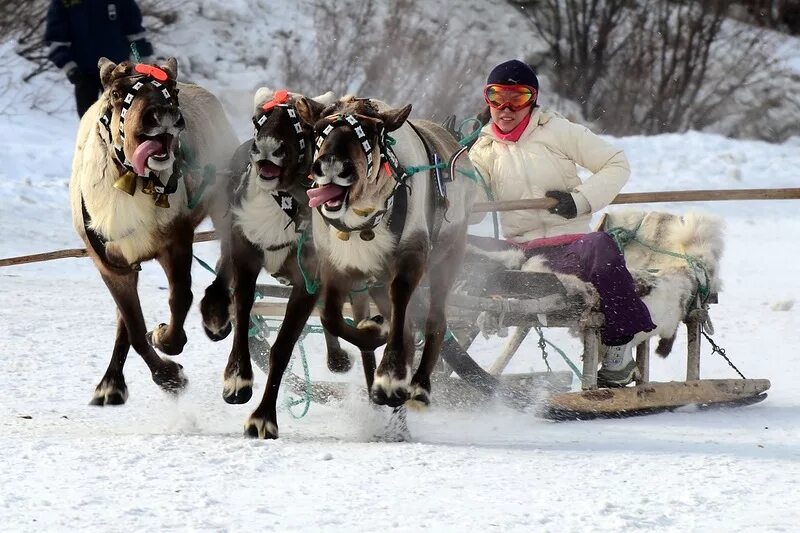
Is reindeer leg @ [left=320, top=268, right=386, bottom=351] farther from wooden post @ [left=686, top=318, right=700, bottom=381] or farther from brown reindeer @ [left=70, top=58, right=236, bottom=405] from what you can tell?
wooden post @ [left=686, top=318, right=700, bottom=381]

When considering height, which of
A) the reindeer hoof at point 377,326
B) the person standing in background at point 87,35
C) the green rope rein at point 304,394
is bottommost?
the green rope rein at point 304,394

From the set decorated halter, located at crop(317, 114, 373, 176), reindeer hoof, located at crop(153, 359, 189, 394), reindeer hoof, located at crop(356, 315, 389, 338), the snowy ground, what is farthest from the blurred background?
decorated halter, located at crop(317, 114, 373, 176)

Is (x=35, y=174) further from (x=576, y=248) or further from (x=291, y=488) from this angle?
(x=291, y=488)

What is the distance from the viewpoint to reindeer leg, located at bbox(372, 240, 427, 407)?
200 inches

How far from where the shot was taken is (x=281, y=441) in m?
5.12

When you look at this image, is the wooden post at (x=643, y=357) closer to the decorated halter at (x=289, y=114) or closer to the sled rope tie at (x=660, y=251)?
the sled rope tie at (x=660, y=251)

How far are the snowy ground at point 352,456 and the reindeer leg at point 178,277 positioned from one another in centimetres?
38

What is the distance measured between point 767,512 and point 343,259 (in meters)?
1.85

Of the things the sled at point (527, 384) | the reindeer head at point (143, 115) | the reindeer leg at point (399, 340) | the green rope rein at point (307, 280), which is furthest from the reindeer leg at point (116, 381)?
the reindeer leg at point (399, 340)

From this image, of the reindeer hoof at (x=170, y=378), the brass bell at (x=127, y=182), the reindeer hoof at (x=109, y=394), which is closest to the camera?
the brass bell at (x=127, y=182)

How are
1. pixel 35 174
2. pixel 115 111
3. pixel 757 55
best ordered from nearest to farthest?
pixel 115 111, pixel 35 174, pixel 757 55

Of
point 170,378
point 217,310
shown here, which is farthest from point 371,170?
point 170,378

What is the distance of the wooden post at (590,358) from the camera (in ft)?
20.4

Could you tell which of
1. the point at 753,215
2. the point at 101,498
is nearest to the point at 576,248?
the point at 101,498
